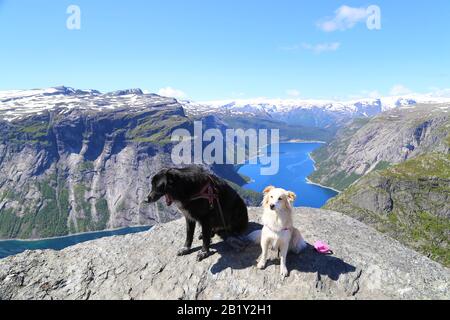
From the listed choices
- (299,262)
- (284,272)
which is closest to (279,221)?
(284,272)

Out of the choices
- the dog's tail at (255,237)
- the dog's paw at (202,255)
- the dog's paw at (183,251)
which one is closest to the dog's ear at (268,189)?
the dog's tail at (255,237)

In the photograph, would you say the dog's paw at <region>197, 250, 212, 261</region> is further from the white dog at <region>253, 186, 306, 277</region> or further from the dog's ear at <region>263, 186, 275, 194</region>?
the dog's ear at <region>263, 186, 275, 194</region>

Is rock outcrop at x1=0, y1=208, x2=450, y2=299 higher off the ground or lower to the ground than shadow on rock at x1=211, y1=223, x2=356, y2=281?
lower

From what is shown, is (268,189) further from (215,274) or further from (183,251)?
(183,251)

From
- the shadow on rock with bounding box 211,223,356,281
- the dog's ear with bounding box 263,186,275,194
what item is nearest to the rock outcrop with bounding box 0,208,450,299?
the shadow on rock with bounding box 211,223,356,281

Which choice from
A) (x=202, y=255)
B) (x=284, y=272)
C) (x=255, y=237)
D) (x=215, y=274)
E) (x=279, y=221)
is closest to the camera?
(x=279, y=221)
